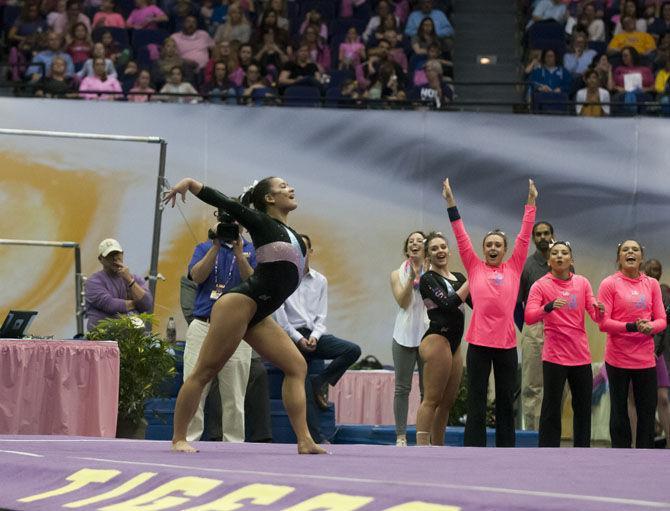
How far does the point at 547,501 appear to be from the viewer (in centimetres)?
337

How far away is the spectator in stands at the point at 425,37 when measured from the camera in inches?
538

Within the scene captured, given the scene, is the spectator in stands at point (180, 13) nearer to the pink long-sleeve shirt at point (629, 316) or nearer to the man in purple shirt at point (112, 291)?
the man in purple shirt at point (112, 291)

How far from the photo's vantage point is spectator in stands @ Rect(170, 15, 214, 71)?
13516 millimetres

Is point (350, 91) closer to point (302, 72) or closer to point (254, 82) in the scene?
point (302, 72)

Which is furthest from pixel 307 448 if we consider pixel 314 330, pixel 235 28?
pixel 235 28

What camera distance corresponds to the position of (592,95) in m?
12.8

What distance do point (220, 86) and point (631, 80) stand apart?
4.19m

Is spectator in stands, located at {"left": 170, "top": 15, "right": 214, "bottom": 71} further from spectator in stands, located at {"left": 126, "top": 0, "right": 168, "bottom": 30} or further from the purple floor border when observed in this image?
the purple floor border

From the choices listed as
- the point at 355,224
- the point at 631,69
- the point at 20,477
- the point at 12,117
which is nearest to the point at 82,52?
the point at 12,117

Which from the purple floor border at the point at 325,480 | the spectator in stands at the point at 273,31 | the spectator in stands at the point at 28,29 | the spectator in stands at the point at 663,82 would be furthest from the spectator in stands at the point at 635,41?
the purple floor border at the point at 325,480

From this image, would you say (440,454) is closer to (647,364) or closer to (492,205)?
(647,364)

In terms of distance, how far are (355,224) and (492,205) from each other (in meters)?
1.34

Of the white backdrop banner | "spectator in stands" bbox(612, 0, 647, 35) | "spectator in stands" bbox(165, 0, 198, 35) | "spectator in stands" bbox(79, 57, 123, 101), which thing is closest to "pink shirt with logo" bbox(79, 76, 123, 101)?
"spectator in stands" bbox(79, 57, 123, 101)

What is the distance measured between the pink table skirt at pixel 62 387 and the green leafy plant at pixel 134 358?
0.34m
